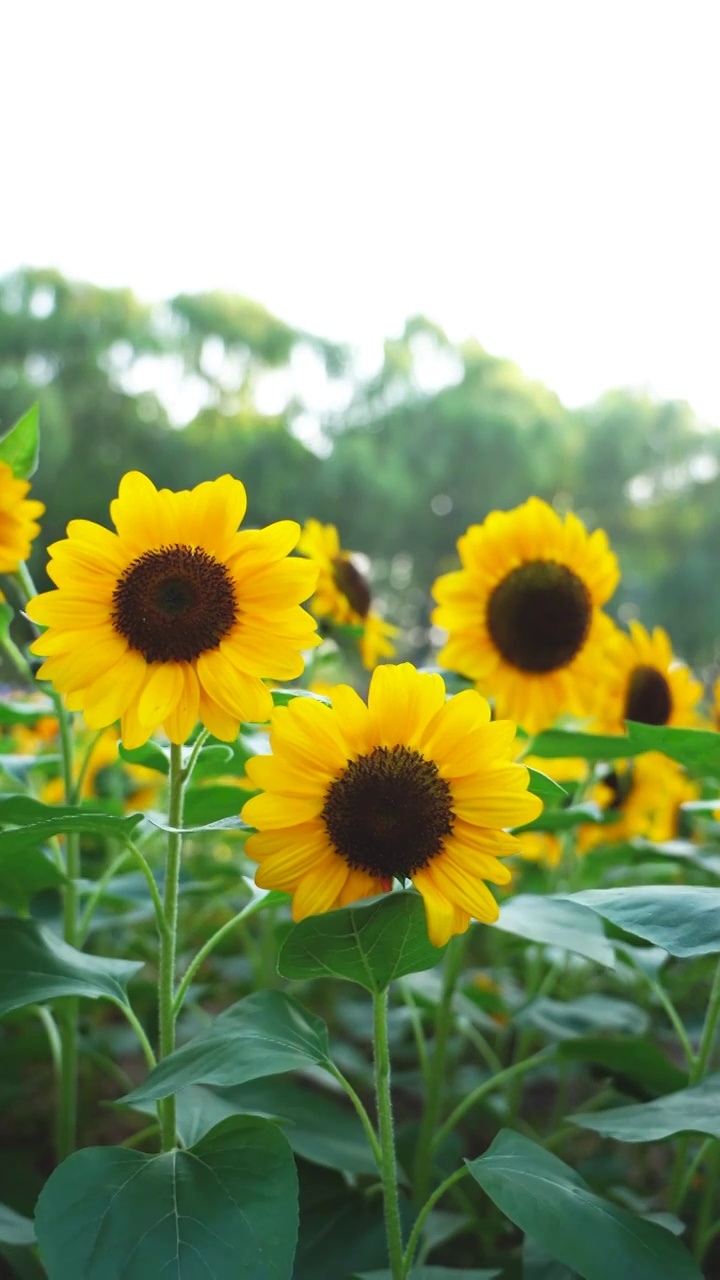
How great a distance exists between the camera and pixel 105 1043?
1.82m

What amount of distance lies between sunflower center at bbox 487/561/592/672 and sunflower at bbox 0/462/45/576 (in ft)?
2.19

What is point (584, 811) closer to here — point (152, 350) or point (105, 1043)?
point (105, 1043)

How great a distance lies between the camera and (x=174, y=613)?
2.92ft

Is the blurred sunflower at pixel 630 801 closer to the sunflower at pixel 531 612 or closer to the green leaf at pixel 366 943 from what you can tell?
the sunflower at pixel 531 612

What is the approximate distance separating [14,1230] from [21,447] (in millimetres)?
840

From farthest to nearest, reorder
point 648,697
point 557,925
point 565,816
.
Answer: point 648,697
point 565,816
point 557,925

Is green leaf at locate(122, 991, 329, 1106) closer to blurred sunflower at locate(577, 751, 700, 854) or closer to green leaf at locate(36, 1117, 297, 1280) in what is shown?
green leaf at locate(36, 1117, 297, 1280)

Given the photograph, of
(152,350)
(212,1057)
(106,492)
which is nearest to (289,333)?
(152,350)

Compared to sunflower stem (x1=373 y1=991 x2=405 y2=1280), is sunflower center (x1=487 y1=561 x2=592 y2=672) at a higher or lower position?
higher

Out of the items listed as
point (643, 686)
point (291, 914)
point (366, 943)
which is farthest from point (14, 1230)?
point (643, 686)

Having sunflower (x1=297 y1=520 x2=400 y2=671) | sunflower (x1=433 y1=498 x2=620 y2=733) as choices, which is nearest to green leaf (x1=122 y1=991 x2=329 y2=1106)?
sunflower (x1=433 y1=498 x2=620 y2=733)

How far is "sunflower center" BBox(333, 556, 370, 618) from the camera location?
1.77 m

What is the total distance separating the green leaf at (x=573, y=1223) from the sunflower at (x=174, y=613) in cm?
42

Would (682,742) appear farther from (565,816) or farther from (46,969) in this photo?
(46,969)
